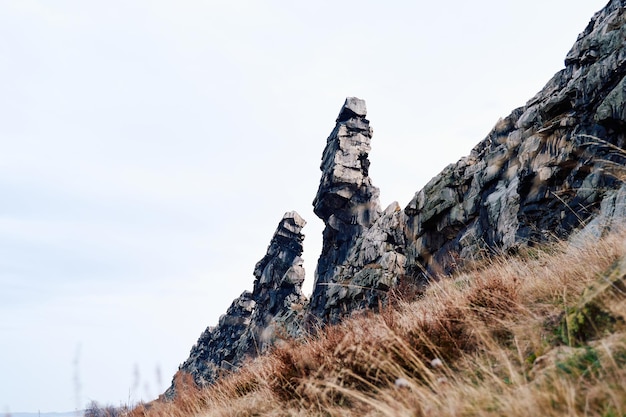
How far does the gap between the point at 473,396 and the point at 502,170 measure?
2550 centimetres

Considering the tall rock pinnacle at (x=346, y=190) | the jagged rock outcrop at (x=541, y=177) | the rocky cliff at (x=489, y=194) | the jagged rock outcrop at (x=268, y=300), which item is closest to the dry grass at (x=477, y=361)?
the jagged rock outcrop at (x=541, y=177)

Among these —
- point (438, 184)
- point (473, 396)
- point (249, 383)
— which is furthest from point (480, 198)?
point (473, 396)

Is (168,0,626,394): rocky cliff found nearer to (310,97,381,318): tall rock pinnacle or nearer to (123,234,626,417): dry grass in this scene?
(310,97,381,318): tall rock pinnacle

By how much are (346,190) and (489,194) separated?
115 feet

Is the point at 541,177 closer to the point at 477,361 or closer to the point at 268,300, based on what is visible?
the point at 477,361

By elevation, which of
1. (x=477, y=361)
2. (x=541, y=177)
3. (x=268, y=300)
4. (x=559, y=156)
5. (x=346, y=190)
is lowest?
(x=477, y=361)

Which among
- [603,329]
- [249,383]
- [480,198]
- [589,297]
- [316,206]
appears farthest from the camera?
[316,206]

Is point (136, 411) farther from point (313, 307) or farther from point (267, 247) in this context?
point (267, 247)

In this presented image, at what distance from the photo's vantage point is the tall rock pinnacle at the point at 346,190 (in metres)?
59.5

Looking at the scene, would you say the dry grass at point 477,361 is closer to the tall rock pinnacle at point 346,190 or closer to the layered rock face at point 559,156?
the layered rock face at point 559,156

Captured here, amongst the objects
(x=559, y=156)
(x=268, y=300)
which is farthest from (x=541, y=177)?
(x=268, y=300)

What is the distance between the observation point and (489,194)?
2575 centimetres

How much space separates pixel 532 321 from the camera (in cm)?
335

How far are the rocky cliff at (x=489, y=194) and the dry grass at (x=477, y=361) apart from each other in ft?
2.83
